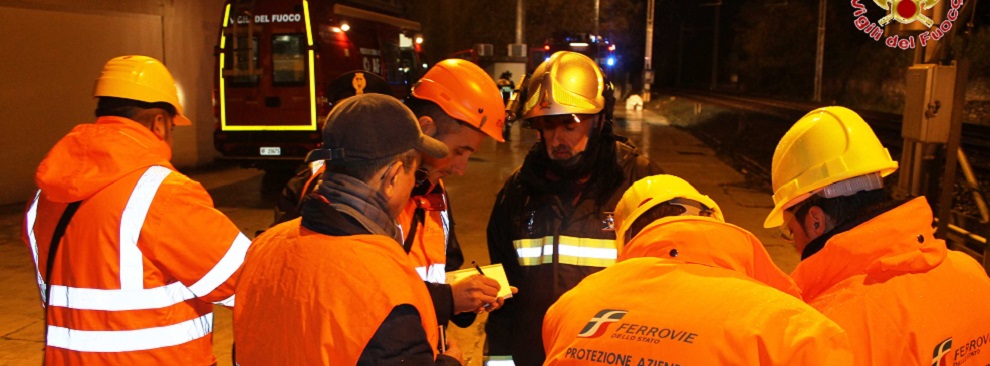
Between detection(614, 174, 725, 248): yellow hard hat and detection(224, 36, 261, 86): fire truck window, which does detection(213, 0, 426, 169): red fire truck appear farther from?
detection(614, 174, 725, 248): yellow hard hat

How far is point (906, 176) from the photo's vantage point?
6.42m

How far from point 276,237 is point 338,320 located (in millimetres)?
328

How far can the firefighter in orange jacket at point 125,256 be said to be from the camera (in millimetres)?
2299

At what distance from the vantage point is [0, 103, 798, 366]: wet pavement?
17.9ft

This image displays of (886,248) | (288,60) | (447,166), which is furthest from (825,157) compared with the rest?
(288,60)

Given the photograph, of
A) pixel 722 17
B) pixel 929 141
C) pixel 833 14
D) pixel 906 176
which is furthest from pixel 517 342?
pixel 722 17

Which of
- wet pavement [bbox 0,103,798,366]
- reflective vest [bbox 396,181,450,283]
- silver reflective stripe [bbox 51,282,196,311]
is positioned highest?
reflective vest [bbox 396,181,450,283]

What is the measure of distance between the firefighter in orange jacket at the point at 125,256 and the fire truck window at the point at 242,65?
9.47 metres

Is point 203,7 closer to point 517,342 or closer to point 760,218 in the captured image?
point 760,218

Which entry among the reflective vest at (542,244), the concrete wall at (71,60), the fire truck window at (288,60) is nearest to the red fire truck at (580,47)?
the concrete wall at (71,60)

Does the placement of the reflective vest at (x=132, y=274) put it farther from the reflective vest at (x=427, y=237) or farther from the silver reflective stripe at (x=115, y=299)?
the reflective vest at (x=427, y=237)

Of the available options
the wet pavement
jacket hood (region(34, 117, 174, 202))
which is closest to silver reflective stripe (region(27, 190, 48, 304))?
jacket hood (region(34, 117, 174, 202))

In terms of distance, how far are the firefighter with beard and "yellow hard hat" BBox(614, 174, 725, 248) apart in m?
0.61

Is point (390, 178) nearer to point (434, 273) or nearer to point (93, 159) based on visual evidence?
point (434, 273)
